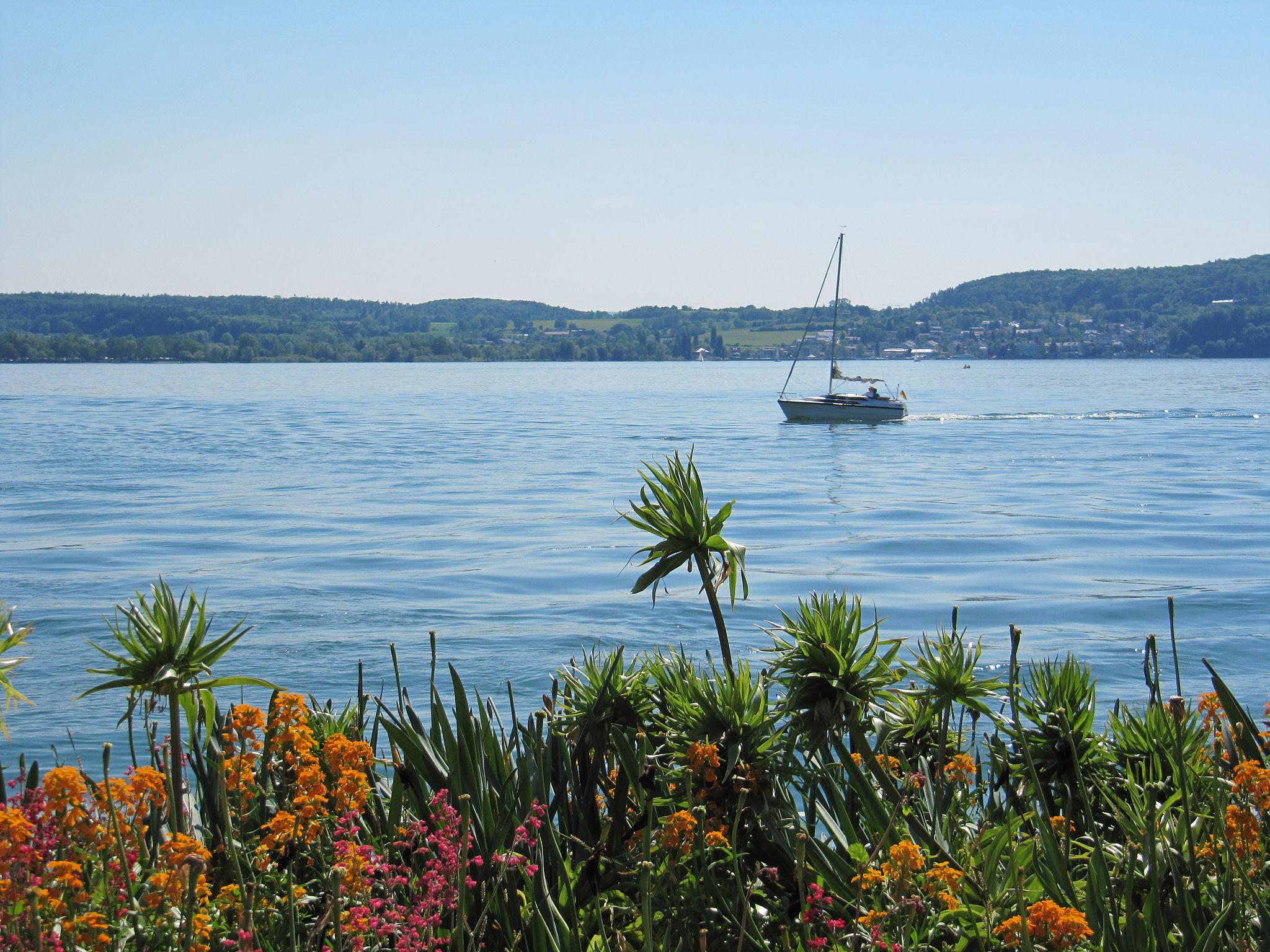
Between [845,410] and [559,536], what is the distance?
153ft

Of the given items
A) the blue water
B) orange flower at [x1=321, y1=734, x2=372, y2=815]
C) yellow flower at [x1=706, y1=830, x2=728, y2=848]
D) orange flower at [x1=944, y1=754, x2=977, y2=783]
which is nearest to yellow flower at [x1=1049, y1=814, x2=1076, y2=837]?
orange flower at [x1=944, y1=754, x2=977, y2=783]

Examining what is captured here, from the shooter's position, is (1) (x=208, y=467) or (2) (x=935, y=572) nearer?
(2) (x=935, y=572)

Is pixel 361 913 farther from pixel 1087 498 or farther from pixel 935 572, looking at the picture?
pixel 1087 498

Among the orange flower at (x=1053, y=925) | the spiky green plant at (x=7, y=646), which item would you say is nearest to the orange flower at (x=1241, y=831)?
the orange flower at (x=1053, y=925)

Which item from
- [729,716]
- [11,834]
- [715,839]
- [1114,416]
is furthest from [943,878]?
[1114,416]

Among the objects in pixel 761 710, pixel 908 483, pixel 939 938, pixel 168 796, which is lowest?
pixel 908 483

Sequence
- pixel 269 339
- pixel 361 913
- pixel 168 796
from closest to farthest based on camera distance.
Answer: pixel 361 913, pixel 168 796, pixel 269 339

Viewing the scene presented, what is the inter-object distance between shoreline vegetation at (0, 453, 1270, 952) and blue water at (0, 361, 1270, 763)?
25.0 feet

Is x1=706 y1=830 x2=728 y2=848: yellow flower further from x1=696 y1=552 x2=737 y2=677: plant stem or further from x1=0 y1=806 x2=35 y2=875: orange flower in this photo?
x1=0 y1=806 x2=35 y2=875: orange flower

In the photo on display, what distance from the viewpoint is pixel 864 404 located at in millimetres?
68312

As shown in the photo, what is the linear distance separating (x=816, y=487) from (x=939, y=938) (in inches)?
1310

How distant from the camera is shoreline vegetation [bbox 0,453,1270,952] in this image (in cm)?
258

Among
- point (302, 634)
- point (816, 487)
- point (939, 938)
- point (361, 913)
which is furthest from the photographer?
point (816, 487)

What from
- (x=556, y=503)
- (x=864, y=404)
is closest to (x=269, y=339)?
(x=864, y=404)
